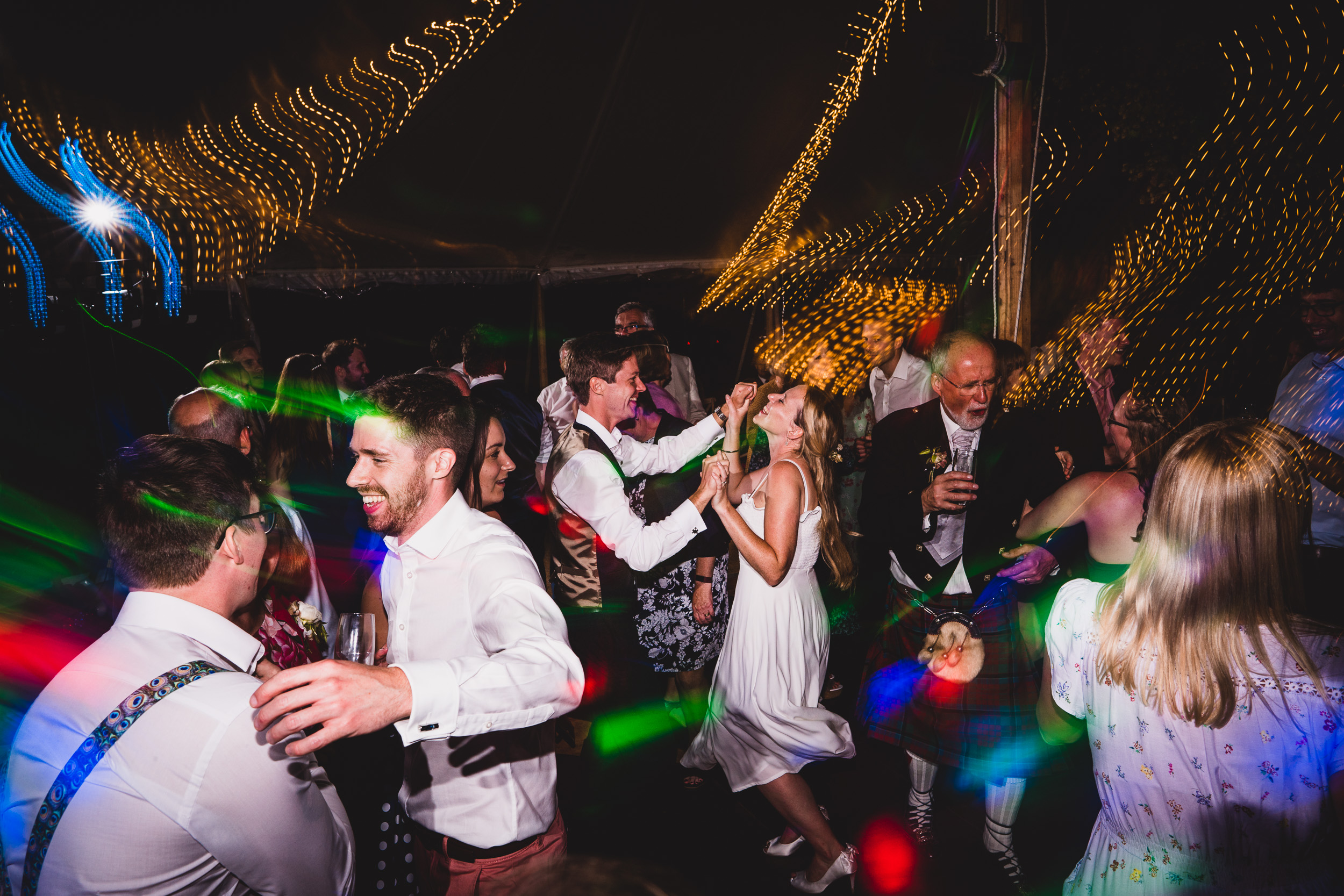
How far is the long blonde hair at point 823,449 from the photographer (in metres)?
2.86

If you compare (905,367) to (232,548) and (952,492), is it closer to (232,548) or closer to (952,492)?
(952,492)

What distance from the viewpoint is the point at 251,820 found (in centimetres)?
115

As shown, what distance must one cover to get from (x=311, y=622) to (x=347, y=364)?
3.26 m

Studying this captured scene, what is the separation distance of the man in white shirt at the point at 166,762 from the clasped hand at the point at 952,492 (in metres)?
2.05

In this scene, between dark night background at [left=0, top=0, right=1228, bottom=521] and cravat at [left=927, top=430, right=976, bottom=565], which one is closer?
cravat at [left=927, top=430, right=976, bottom=565]

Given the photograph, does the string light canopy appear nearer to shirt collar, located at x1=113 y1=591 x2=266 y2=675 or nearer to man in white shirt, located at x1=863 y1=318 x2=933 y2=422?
man in white shirt, located at x1=863 y1=318 x2=933 y2=422

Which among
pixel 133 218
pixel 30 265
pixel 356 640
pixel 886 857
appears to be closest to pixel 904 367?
pixel 886 857

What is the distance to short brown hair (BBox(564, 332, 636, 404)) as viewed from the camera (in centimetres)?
307

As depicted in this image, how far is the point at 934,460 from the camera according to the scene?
2869mm

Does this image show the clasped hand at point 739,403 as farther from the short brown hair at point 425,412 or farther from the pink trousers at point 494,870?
the pink trousers at point 494,870

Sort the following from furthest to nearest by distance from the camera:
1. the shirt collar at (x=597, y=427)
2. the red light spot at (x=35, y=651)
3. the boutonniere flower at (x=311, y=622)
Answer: the shirt collar at (x=597, y=427)
the red light spot at (x=35, y=651)
the boutonniere flower at (x=311, y=622)

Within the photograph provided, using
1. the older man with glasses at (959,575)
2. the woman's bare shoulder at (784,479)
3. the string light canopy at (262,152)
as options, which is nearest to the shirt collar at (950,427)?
the older man with glasses at (959,575)

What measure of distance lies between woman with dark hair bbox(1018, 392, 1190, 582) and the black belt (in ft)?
6.44

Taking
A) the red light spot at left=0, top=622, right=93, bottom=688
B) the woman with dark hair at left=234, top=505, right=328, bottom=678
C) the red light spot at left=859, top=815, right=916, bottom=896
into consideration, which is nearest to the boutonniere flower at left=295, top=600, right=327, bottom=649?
the woman with dark hair at left=234, top=505, right=328, bottom=678
